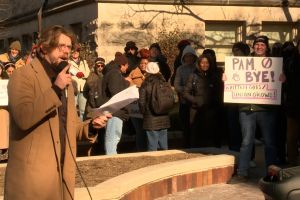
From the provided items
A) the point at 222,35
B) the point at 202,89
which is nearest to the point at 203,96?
the point at 202,89

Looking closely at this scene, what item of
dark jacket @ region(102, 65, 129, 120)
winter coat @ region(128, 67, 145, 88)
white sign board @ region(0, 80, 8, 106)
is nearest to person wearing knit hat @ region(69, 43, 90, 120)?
winter coat @ region(128, 67, 145, 88)

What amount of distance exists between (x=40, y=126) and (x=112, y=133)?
20.6 ft

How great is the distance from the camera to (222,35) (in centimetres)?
2083

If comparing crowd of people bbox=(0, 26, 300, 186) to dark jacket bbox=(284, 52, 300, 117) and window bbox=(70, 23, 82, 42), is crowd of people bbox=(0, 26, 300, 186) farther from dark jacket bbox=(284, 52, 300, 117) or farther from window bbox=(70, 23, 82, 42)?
window bbox=(70, 23, 82, 42)

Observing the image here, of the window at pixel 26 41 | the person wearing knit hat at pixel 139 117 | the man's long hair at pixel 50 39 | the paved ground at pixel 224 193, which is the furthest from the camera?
the window at pixel 26 41

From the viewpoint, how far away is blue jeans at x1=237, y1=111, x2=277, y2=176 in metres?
9.38

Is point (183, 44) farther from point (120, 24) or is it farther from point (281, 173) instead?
point (281, 173)

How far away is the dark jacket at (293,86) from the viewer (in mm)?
9570

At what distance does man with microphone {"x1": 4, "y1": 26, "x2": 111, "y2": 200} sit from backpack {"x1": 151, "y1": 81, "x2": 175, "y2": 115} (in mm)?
5879

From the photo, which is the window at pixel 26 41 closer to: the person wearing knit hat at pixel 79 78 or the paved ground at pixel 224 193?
the person wearing knit hat at pixel 79 78

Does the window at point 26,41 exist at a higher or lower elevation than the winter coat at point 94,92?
higher

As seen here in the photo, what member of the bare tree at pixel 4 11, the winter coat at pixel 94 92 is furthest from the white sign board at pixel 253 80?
the bare tree at pixel 4 11

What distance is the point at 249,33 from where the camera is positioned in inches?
800

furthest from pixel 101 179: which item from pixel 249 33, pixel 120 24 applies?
pixel 249 33
